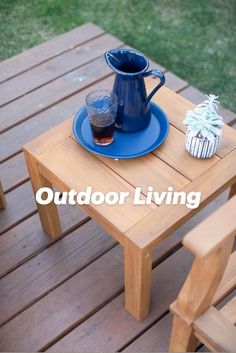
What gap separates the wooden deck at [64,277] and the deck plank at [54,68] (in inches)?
6.9

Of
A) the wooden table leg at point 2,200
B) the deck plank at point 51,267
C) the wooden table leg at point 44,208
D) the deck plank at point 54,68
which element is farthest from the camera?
the deck plank at point 54,68

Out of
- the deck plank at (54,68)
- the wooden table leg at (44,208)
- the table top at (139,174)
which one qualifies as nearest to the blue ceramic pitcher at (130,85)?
the table top at (139,174)

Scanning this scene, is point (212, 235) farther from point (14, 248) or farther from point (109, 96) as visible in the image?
point (14, 248)

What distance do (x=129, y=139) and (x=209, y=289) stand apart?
0.53 metres

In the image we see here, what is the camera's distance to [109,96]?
137cm

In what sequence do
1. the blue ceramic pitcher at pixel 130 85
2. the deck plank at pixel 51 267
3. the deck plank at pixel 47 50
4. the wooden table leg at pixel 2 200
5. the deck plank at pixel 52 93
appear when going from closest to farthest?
the blue ceramic pitcher at pixel 130 85
the deck plank at pixel 51 267
the wooden table leg at pixel 2 200
the deck plank at pixel 52 93
the deck plank at pixel 47 50

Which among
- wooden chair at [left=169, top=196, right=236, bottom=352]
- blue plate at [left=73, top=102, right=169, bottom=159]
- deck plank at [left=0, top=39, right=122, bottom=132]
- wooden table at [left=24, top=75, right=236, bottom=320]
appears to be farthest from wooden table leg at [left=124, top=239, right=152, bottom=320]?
deck plank at [left=0, top=39, right=122, bottom=132]

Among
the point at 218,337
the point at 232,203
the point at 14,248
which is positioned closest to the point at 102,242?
the point at 14,248

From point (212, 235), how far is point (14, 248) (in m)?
0.97

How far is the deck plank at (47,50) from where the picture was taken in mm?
2367

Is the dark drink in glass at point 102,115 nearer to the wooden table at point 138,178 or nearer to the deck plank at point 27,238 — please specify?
the wooden table at point 138,178

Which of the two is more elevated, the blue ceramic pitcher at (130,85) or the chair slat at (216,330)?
the blue ceramic pitcher at (130,85)

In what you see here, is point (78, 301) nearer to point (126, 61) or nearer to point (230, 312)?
point (230, 312)

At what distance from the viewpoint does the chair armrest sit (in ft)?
2.83
